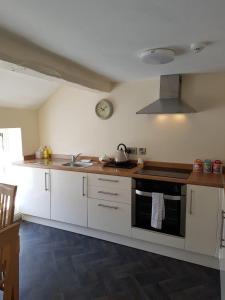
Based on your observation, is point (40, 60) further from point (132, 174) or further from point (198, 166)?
point (198, 166)

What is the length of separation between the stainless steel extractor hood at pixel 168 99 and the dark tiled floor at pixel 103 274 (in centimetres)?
162

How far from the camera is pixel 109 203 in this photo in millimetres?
2639

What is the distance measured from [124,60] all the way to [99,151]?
1.48 m

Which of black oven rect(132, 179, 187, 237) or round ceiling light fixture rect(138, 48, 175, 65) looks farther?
black oven rect(132, 179, 187, 237)

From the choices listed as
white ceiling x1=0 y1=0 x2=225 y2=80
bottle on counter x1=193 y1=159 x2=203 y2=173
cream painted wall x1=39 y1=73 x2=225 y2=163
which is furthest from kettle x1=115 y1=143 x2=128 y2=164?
white ceiling x1=0 y1=0 x2=225 y2=80

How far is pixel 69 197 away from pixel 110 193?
58 cm

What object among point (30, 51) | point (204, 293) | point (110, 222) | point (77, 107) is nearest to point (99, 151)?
point (77, 107)

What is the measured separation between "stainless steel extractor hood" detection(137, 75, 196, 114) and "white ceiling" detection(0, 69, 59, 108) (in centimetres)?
135

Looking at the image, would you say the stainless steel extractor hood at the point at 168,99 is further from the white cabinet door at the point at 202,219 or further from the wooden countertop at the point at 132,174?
the white cabinet door at the point at 202,219

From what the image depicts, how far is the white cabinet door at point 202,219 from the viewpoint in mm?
2148

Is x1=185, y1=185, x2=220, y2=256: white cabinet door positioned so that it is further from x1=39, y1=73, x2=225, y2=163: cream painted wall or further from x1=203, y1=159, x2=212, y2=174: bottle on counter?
x1=39, y1=73, x2=225, y2=163: cream painted wall

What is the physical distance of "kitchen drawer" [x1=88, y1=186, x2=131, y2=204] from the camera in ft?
8.31

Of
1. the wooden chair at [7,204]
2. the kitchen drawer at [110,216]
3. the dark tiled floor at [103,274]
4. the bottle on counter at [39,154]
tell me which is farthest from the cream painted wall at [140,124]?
the wooden chair at [7,204]

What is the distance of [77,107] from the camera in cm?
331
